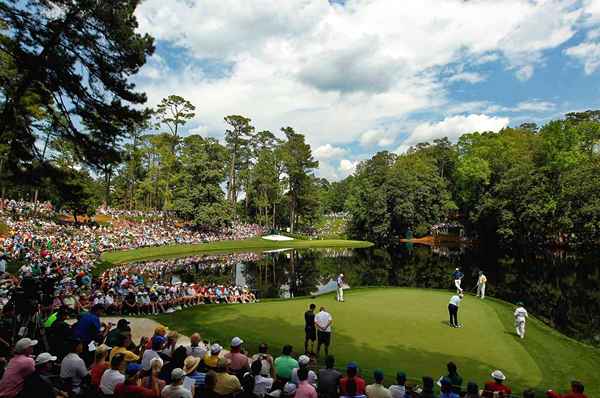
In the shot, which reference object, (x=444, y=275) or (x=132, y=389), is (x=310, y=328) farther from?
(x=444, y=275)

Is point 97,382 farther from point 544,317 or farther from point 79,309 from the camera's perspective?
point 544,317

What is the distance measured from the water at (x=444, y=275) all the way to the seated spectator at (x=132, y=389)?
1844 centimetres

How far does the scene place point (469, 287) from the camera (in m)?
28.3

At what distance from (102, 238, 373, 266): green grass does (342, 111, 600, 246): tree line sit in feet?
40.8

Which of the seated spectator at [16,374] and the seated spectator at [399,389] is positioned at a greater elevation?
the seated spectator at [16,374]

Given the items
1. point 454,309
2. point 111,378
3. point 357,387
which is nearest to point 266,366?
point 357,387

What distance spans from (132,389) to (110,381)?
2.20ft

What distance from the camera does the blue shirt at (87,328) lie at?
8.31 meters

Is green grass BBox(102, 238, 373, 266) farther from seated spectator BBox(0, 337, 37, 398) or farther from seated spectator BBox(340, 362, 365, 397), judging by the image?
seated spectator BBox(340, 362, 365, 397)

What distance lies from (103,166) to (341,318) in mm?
11162

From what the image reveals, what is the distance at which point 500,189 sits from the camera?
2290 inches

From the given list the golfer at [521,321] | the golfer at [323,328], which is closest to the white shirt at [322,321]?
the golfer at [323,328]

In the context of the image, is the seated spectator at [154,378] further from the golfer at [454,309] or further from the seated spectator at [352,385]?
the golfer at [454,309]

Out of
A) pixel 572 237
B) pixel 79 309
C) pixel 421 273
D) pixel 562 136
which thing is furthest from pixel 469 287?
pixel 572 237
